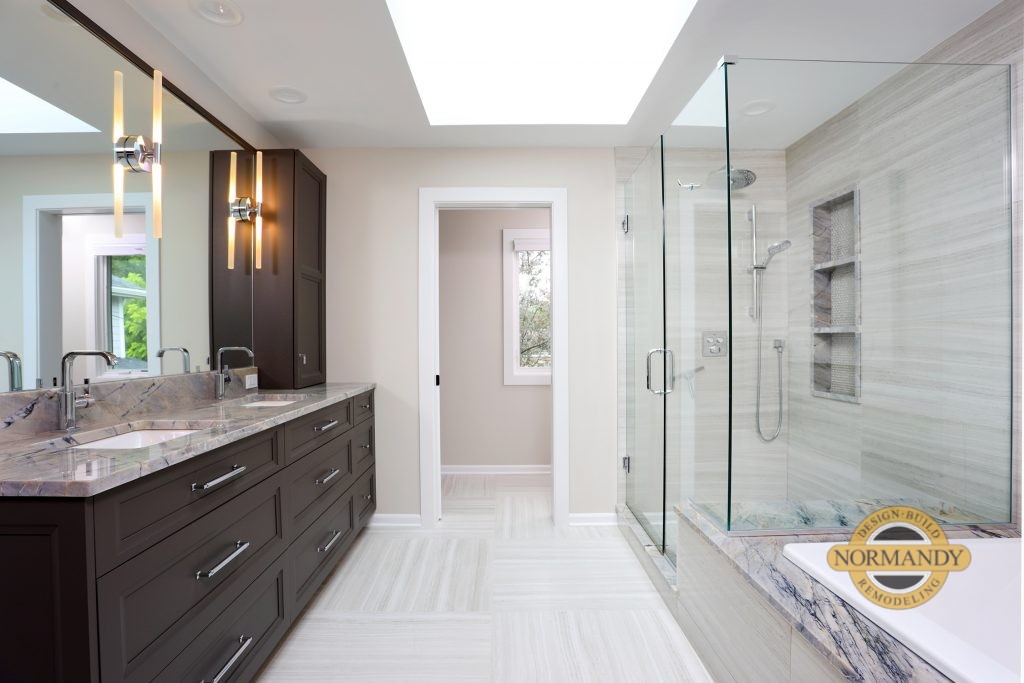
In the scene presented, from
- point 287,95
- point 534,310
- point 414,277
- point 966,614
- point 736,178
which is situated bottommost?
point 966,614

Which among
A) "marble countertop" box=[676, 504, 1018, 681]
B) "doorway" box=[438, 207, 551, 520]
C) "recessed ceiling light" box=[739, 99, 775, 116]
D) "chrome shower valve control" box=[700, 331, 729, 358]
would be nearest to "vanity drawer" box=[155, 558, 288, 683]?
"marble countertop" box=[676, 504, 1018, 681]

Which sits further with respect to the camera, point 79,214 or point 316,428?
point 316,428

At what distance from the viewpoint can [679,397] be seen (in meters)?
2.10

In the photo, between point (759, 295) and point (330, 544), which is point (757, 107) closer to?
point (759, 295)

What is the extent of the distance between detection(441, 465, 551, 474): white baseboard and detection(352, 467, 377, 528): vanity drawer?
1.21 metres

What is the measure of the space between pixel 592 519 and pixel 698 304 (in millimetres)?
1698

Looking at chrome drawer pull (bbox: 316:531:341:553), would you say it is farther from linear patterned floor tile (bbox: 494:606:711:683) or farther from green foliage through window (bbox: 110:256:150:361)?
green foliage through window (bbox: 110:256:150:361)

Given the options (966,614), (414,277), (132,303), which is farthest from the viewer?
(414,277)

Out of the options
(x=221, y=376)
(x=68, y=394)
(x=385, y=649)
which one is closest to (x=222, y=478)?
(x=68, y=394)

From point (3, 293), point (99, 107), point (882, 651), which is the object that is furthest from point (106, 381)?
point (882, 651)

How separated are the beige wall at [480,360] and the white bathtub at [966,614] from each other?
2829mm

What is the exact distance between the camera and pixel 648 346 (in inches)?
99.4

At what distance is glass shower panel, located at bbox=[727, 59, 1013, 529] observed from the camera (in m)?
1.62

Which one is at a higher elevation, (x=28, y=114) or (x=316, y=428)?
(x=28, y=114)
